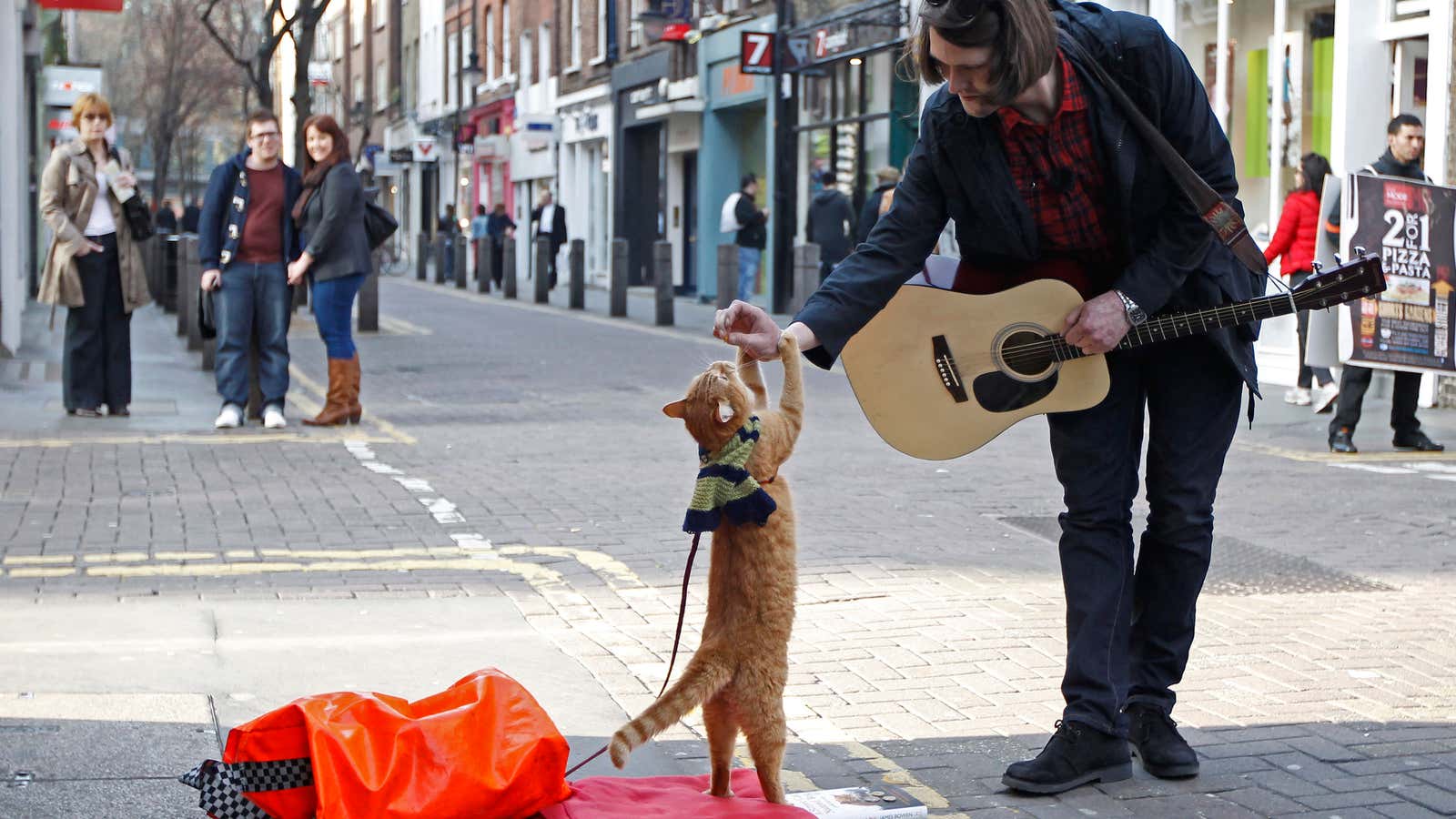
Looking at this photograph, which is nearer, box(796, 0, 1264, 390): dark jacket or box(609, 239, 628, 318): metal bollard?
box(796, 0, 1264, 390): dark jacket

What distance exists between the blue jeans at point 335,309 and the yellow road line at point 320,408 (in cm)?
54

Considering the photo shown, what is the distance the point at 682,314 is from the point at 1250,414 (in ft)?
71.4

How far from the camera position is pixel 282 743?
3436 millimetres

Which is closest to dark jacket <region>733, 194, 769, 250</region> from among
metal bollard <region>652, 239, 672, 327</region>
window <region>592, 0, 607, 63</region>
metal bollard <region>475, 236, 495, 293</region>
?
metal bollard <region>652, 239, 672, 327</region>

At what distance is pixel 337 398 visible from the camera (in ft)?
37.3

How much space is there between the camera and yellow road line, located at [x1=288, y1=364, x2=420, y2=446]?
1085cm

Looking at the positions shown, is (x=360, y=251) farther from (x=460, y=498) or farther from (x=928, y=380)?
(x=928, y=380)

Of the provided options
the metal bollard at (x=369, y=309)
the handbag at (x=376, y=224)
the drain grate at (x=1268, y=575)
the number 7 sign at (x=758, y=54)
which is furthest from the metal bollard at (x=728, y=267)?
the drain grate at (x=1268, y=575)

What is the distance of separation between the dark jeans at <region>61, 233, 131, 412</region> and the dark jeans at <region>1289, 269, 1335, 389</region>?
7818 mm

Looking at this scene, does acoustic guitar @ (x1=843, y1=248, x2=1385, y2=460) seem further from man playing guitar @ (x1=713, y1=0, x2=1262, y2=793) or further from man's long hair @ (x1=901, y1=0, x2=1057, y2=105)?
man's long hair @ (x1=901, y1=0, x2=1057, y2=105)

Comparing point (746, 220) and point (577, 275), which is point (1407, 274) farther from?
point (577, 275)

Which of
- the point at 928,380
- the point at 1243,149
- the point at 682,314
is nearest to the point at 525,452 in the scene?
the point at 928,380

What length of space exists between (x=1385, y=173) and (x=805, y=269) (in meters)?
9.56

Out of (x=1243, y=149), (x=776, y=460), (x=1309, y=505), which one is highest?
(x=1243, y=149)
